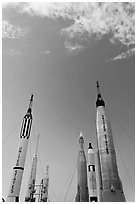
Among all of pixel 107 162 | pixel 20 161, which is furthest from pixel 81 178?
pixel 107 162

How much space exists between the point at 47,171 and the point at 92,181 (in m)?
26.6

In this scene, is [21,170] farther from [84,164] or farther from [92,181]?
[84,164]

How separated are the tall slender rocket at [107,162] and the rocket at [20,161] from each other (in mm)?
10296

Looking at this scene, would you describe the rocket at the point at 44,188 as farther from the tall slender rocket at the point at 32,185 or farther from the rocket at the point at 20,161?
the rocket at the point at 20,161

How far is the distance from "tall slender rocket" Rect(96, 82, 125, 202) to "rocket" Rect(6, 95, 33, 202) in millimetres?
10296

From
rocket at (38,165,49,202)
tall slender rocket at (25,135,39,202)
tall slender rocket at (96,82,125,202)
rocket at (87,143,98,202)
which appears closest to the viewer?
tall slender rocket at (96,82,125,202)

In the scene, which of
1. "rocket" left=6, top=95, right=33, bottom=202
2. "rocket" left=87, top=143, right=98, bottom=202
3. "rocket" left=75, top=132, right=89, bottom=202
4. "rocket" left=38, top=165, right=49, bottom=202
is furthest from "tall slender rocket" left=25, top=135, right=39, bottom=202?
"rocket" left=6, top=95, right=33, bottom=202

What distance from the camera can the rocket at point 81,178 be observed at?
1133 inches

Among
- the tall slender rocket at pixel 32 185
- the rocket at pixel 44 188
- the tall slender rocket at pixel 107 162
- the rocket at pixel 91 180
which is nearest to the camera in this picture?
the tall slender rocket at pixel 107 162

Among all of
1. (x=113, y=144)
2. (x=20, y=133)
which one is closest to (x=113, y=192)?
(x=113, y=144)

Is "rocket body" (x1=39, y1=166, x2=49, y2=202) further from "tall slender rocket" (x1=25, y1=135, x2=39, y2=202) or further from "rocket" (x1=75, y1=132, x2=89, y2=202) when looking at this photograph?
"rocket" (x1=75, y1=132, x2=89, y2=202)

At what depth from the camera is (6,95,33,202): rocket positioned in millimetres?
20922

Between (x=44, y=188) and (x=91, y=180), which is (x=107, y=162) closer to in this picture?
(x=91, y=180)

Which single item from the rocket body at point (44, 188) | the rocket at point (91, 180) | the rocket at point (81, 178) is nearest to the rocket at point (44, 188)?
the rocket body at point (44, 188)
